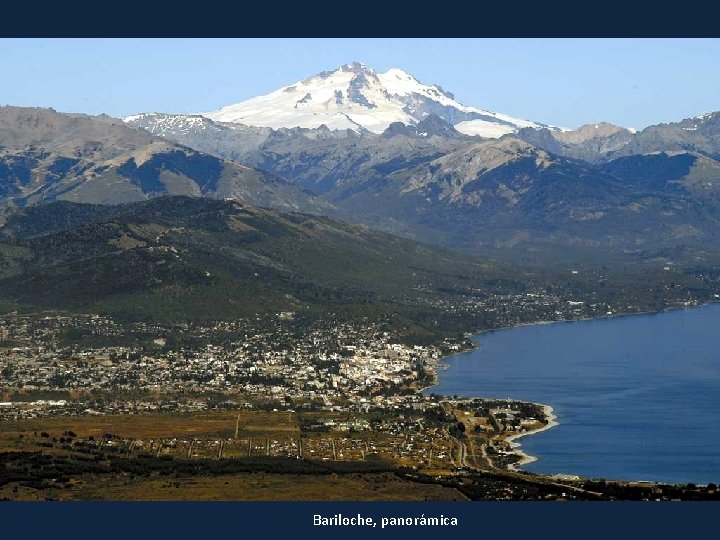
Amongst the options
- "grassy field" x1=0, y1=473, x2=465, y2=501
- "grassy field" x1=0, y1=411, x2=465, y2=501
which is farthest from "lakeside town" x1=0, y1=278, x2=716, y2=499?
"grassy field" x1=0, y1=473, x2=465, y2=501

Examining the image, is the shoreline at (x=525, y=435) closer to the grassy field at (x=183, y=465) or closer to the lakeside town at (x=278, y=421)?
the lakeside town at (x=278, y=421)

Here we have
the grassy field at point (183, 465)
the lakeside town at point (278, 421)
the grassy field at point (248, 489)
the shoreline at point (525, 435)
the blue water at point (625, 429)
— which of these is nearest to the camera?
the grassy field at point (248, 489)

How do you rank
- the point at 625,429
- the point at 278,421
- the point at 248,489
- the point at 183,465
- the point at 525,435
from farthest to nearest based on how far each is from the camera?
1. the point at 278,421
2. the point at 625,429
3. the point at 525,435
4. the point at 183,465
5. the point at 248,489

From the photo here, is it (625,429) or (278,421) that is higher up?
(625,429)

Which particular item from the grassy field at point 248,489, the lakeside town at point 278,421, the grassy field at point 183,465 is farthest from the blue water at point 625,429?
the grassy field at point 248,489

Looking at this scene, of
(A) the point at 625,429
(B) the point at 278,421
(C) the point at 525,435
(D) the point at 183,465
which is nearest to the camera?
(D) the point at 183,465

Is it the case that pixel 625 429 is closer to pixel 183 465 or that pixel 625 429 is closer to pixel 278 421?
pixel 278 421

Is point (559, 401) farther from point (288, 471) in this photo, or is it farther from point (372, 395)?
point (288, 471)

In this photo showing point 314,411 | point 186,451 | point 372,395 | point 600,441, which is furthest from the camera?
point 372,395

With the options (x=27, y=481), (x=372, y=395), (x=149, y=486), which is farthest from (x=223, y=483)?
(x=372, y=395)

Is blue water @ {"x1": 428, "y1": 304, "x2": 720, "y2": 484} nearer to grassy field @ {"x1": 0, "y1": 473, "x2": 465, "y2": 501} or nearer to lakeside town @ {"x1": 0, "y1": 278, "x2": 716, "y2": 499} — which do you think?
lakeside town @ {"x1": 0, "y1": 278, "x2": 716, "y2": 499}

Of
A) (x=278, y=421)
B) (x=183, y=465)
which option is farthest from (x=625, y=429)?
(x=183, y=465)
